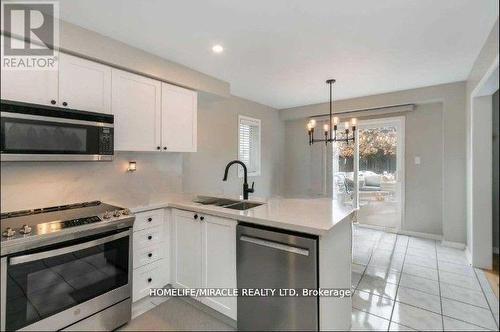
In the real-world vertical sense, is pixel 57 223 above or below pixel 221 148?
below

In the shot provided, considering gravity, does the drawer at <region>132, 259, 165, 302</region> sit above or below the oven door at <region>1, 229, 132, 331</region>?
below

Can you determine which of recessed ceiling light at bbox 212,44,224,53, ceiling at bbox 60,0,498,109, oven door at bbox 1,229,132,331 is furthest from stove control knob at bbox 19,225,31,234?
recessed ceiling light at bbox 212,44,224,53

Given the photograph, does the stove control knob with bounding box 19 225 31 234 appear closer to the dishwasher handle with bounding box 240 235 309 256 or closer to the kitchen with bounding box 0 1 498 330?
the kitchen with bounding box 0 1 498 330

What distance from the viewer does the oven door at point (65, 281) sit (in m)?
1.41

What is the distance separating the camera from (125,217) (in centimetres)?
189

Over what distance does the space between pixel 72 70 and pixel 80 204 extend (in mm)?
1133

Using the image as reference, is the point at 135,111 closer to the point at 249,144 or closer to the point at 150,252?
the point at 150,252

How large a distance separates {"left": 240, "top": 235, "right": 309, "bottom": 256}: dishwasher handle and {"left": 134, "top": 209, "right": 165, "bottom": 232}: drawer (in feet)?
3.22

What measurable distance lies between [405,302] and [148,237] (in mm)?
2437

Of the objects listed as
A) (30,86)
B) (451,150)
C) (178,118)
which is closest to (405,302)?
(451,150)

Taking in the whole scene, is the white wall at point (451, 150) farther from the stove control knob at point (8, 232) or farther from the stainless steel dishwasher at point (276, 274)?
the stove control knob at point (8, 232)

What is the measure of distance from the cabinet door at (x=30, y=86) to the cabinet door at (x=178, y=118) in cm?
94

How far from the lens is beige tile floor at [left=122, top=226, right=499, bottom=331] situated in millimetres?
1892

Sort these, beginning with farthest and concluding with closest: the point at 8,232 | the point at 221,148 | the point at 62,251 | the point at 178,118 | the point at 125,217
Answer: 1. the point at 221,148
2. the point at 178,118
3. the point at 125,217
4. the point at 62,251
5. the point at 8,232
